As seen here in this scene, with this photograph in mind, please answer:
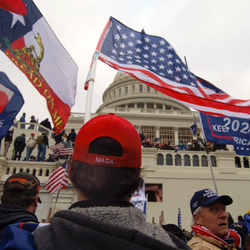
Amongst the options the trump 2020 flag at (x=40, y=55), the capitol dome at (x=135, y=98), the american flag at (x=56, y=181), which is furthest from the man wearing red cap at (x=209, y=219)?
the capitol dome at (x=135, y=98)

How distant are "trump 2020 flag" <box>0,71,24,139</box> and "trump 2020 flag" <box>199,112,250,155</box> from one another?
476 cm

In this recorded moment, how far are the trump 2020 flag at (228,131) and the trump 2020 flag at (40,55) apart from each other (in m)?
3.83

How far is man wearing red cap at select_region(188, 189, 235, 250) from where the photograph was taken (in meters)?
2.36

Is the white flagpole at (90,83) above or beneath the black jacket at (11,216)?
above

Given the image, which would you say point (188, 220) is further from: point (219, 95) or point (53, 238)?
point (53, 238)

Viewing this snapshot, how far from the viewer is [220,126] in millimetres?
7062

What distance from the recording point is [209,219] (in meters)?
2.59

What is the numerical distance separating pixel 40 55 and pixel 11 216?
13.5 ft

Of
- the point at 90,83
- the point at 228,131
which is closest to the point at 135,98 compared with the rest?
the point at 228,131

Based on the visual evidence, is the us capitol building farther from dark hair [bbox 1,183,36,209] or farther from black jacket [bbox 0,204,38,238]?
black jacket [bbox 0,204,38,238]

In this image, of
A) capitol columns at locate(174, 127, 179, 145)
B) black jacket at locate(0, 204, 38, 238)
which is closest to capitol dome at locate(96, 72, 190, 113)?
capitol columns at locate(174, 127, 179, 145)

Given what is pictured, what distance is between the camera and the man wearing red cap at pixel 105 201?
3.00 feet

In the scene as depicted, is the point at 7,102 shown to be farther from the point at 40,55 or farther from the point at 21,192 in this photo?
the point at 21,192

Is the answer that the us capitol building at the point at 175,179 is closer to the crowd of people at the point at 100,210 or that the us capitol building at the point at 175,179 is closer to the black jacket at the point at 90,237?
the crowd of people at the point at 100,210
